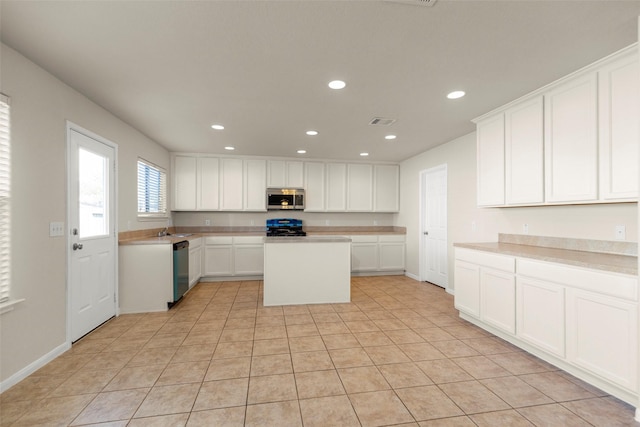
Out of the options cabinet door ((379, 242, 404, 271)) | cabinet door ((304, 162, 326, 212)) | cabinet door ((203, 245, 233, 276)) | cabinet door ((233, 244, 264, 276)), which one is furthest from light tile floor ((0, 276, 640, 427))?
cabinet door ((304, 162, 326, 212))

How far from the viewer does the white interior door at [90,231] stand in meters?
2.80

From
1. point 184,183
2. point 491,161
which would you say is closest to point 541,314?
point 491,161

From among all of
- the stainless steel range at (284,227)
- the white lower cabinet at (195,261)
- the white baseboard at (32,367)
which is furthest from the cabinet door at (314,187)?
the white baseboard at (32,367)

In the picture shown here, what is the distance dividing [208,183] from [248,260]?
1.72 metres

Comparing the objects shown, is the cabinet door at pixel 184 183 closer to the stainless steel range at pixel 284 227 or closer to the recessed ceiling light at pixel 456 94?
the stainless steel range at pixel 284 227

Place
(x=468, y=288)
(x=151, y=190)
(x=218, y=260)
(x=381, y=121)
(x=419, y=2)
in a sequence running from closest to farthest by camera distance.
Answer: (x=419, y=2), (x=468, y=288), (x=381, y=121), (x=151, y=190), (x=218, y=260)

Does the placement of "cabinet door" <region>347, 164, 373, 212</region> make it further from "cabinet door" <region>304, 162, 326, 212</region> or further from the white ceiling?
the white ceiling

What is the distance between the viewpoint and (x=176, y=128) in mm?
4070

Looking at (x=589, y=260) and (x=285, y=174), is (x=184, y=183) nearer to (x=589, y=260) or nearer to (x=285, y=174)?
(x=285, y=174)

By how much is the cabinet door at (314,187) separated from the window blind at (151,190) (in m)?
2.68

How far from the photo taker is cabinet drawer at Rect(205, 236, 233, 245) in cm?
544

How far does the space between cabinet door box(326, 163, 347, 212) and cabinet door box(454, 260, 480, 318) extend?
3.06 m

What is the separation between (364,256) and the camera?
6020 mm

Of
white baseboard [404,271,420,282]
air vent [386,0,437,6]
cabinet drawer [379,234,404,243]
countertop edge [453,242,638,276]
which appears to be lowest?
white baseboard [404,271,420,282]
